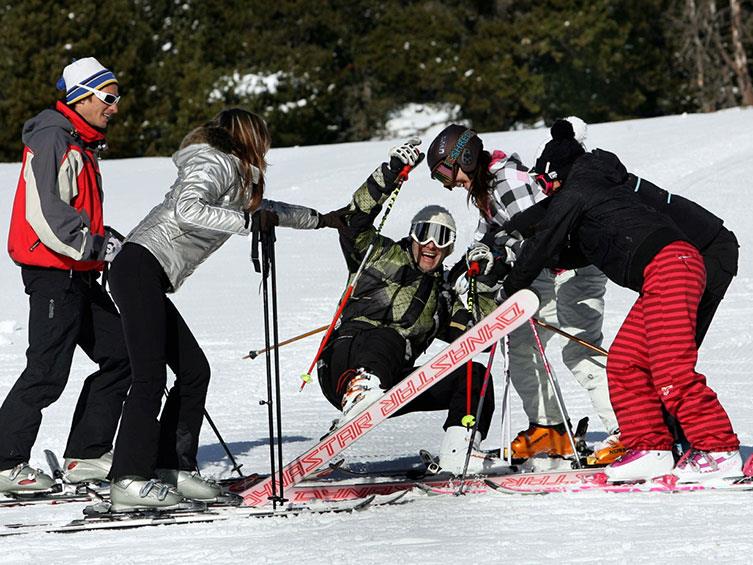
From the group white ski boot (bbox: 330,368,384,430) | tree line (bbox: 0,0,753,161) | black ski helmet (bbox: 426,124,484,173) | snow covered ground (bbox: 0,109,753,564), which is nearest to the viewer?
snow covered ground (bbox: 0,109,753,564)

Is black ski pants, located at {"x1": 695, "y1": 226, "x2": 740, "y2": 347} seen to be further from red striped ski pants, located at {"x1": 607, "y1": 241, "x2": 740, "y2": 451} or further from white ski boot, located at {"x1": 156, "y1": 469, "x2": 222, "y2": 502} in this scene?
white ski boot, located at {"x1": 156, "y1": 469, "x2": 222, "y2": 502}

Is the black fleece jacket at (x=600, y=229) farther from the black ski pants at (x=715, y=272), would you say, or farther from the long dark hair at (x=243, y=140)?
the long dark hair at (x=243, y=140)

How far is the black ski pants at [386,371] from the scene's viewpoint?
19.4 ft

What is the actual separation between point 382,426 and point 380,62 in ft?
96.6

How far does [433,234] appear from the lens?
6.25 m

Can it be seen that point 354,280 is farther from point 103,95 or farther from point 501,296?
point 103,95

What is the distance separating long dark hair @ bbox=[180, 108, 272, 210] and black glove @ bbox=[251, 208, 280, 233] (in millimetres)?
256

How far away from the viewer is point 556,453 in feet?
21.1

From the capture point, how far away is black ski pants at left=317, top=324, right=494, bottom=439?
5.92 m

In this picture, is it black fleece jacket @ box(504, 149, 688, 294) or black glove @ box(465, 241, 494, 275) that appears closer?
black fleece jacket @ box(504, 149, 688, 294)

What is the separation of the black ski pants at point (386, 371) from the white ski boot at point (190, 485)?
72 cm

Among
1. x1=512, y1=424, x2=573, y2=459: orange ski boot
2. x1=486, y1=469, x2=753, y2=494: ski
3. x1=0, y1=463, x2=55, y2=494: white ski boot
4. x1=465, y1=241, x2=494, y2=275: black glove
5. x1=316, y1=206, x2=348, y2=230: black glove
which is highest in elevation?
x1=316, y1=206, x2=348, y2=230: black glove

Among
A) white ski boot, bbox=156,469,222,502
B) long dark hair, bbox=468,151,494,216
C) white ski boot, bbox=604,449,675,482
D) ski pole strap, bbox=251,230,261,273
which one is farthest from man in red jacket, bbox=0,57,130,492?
white ski boot, bbox=604,449,675,482

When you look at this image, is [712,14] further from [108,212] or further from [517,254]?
[517,254]
